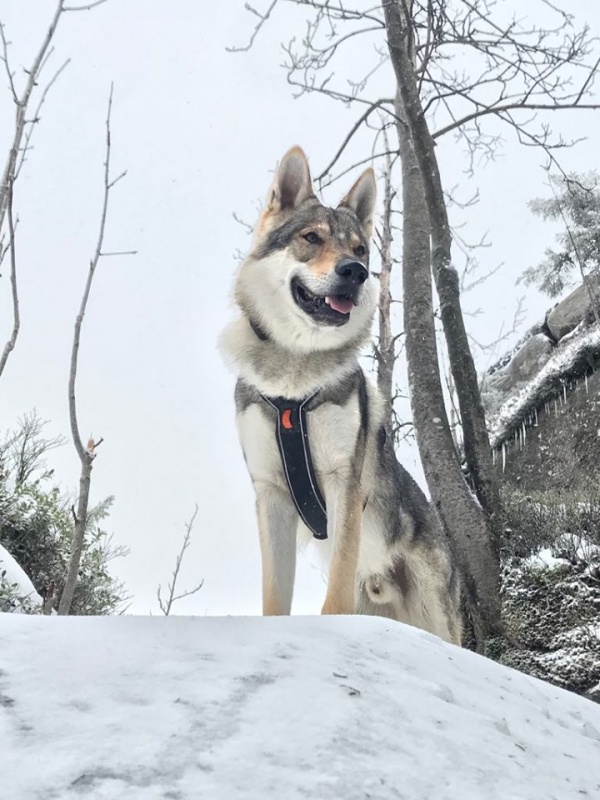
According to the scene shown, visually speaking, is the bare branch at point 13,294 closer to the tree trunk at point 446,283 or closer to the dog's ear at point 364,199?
the dog's ear at point 364,199

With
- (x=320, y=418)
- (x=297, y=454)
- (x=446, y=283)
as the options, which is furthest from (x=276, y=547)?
(x=446, y=283)

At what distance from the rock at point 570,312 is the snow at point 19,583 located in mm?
9526

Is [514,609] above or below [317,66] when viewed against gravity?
below

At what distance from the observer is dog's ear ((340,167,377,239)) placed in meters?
3.95

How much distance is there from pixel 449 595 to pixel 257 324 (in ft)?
6.61

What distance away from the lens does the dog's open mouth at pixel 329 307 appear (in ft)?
10.4

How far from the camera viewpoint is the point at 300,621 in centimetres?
180

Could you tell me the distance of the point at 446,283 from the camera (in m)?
5.80

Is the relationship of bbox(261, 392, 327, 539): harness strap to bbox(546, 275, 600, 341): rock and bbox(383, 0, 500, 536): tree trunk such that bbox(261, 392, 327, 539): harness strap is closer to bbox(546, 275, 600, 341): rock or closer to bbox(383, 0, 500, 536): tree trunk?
bbox(383, 0, 500, 536): tree trunk

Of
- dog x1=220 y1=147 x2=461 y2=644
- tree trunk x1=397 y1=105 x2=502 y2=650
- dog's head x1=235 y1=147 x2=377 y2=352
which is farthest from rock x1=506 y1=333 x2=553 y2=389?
dog's head x1=235 y1=147 x2=377 y2=352

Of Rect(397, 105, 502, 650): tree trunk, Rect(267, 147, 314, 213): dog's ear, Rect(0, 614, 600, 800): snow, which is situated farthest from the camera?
Rect(397, 105, 502, 650): tree trunk

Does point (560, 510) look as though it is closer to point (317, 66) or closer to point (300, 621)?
point (300, 621)

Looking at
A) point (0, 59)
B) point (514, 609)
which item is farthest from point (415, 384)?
point (0, 59)

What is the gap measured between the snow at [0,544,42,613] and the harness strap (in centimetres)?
328
